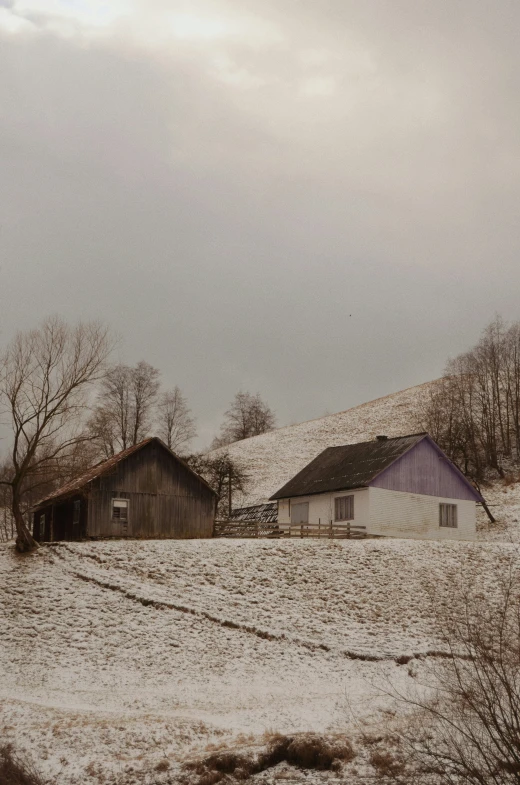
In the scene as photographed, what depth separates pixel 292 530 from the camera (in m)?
37.8

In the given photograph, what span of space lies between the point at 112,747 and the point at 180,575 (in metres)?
13.5

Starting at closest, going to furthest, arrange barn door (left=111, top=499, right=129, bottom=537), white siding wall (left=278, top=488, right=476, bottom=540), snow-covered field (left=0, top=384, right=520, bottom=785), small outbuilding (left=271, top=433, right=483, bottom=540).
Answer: snow-covered field (left=0, top=384, right=520, bottom=785) < barn door (left=111, top=499, right=129, bottom=537) < white siding wall (left=278, top=488, right=476, bottom=540) < small outbuilding (left=271, top=433, right=483, bottom=540)

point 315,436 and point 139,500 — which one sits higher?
point 315,436

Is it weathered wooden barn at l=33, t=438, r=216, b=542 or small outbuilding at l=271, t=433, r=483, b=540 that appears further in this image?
small outbuilding at l=271, t=433, r=483, b=540

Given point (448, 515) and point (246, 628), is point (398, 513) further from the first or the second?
point (246, 628)

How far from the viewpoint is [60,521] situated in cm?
4156

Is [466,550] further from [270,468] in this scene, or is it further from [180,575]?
[270,468]

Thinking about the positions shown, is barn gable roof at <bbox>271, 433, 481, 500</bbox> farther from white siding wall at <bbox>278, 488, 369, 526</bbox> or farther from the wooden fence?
the wooden fence

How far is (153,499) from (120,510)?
6.06 feet

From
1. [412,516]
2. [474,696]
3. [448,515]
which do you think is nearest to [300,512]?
[412,516]

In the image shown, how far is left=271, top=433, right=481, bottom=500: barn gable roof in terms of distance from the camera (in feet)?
138

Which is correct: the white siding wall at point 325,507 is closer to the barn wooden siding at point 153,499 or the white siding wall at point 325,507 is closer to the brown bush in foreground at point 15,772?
the barn wooden siding at point 153,499

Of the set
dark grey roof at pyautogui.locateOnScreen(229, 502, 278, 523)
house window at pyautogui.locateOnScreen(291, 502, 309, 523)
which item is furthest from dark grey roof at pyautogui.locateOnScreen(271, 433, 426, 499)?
dark grey roof at pyautogui.locateOnScreen(229, 502, 278, 523)

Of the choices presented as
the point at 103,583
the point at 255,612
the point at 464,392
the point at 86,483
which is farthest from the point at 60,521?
the point at 464,392
